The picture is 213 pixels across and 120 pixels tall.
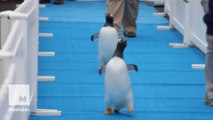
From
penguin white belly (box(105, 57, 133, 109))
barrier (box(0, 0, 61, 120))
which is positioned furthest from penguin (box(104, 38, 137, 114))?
barrier (box(0, 0, 61, 120))

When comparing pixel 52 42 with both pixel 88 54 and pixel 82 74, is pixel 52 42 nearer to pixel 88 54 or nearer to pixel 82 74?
pixel 88 54

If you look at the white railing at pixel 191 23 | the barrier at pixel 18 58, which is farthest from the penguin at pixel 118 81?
the white railing at pixel 191 23

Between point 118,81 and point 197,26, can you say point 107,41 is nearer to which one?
point 118,81

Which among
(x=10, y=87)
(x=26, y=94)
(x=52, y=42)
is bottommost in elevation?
(x=52, y=42)

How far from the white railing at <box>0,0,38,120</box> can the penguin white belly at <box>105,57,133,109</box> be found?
2.02 feet

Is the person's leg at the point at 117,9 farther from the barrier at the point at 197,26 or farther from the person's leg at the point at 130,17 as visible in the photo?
the barrier at the point at 197,26

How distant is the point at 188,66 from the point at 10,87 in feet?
15.3

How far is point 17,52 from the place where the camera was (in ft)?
11.6

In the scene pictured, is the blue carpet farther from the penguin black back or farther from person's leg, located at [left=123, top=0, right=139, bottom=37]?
the penguin black back

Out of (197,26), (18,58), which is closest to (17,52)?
(18,58)

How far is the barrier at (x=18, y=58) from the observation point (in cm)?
268

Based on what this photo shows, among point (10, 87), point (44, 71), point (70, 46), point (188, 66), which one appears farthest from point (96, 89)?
point (10, 87)

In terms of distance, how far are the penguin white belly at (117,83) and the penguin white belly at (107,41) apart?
4.02 ft

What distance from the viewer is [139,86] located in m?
6.16
